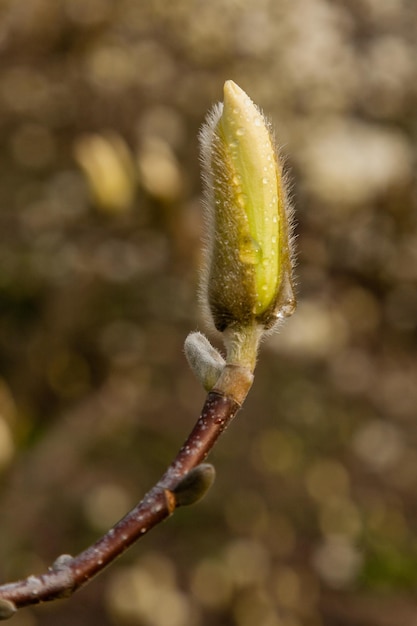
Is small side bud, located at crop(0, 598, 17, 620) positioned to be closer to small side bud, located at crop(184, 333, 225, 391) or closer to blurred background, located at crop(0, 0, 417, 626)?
small side bud, located at crop(184, 333, 225, 391)

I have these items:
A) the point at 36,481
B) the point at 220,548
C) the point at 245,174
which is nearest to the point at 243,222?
the point at 245,174

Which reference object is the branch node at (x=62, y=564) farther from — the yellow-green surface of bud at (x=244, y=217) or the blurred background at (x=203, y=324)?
the blurred background at (x=203, y=324)

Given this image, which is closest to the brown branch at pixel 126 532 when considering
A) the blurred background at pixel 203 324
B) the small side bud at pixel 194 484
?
the small side bud at pixel 194 484

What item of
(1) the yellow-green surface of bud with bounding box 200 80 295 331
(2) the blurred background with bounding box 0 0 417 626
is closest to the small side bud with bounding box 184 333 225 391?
(1) the yellow-green surface of bud with bounding box 200 80 295 331

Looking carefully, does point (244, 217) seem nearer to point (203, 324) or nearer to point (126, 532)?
point (126, 532)

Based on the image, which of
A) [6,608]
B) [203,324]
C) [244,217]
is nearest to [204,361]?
[244,217]

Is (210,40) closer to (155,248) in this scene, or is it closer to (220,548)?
(155,248)
